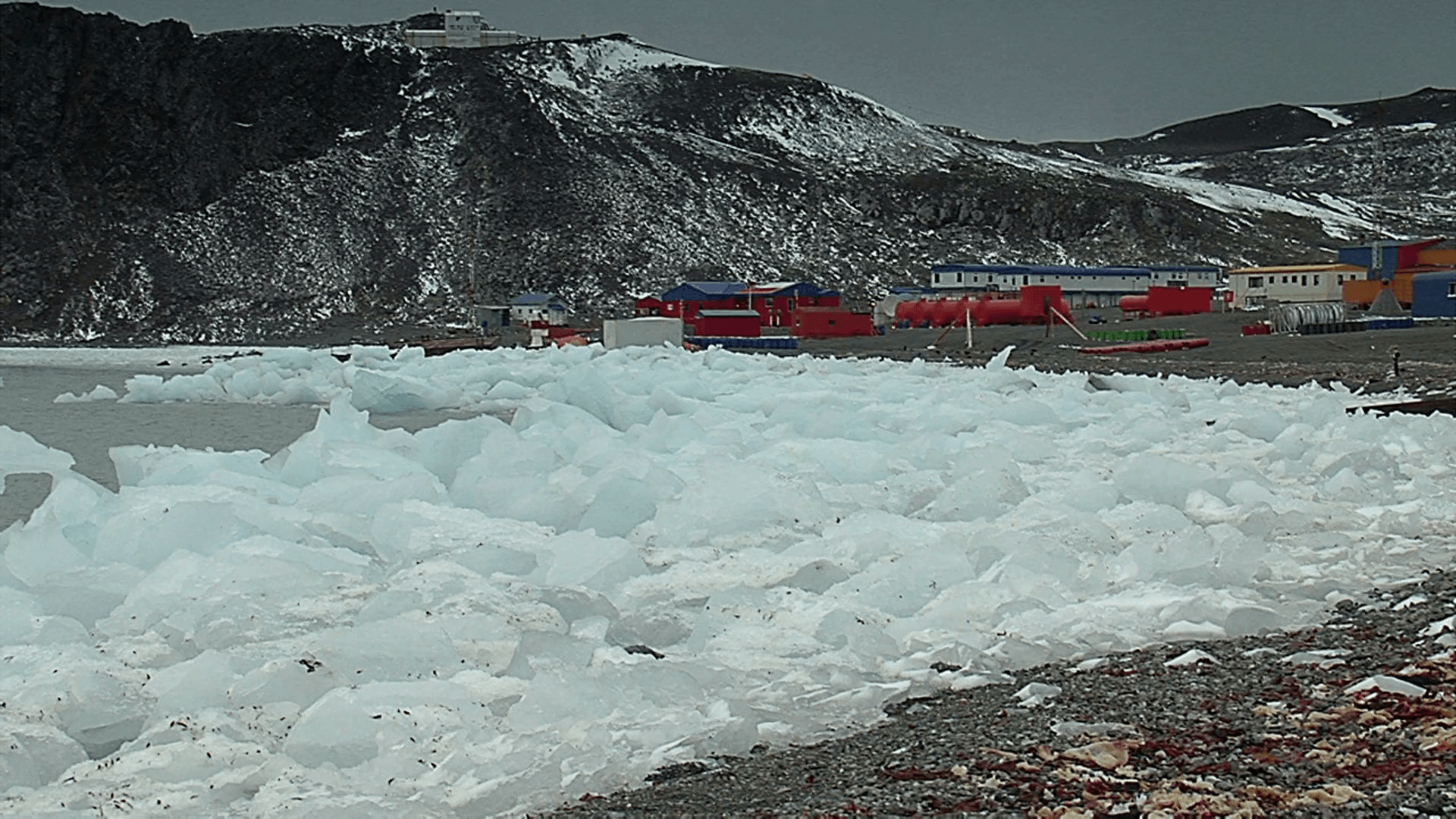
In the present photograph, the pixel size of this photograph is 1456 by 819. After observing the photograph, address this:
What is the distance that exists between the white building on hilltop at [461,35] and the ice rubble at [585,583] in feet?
380

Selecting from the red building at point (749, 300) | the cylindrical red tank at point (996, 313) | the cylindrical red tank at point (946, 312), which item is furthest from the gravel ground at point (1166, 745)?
the red building at point (749, 300)

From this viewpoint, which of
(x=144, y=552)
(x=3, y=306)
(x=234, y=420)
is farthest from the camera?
(x=3, y=306)

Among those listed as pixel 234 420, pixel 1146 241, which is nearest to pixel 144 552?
pixel 234 420

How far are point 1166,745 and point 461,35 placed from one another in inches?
4941

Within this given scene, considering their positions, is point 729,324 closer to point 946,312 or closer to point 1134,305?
point 946,312

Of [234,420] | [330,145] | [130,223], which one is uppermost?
[330,145]

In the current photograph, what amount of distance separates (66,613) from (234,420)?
62.4 feet

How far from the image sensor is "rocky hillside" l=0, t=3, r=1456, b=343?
7388 centimetres

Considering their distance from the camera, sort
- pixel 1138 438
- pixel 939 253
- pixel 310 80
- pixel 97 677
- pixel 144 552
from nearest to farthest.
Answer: pixel 97 677 < pixel 144 552 < pixel 1138 438 < pixel 939 253 < pixel 310 80

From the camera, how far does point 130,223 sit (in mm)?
81438

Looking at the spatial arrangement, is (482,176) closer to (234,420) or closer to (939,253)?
(939,253)

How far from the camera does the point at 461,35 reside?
12144cm

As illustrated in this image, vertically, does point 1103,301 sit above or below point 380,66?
below

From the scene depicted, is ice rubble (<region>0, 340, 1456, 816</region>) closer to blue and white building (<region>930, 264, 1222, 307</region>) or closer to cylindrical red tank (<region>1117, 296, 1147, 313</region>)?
Answer: cylindrical red tank (<region>1117, 296, 1147, 313</region>)
